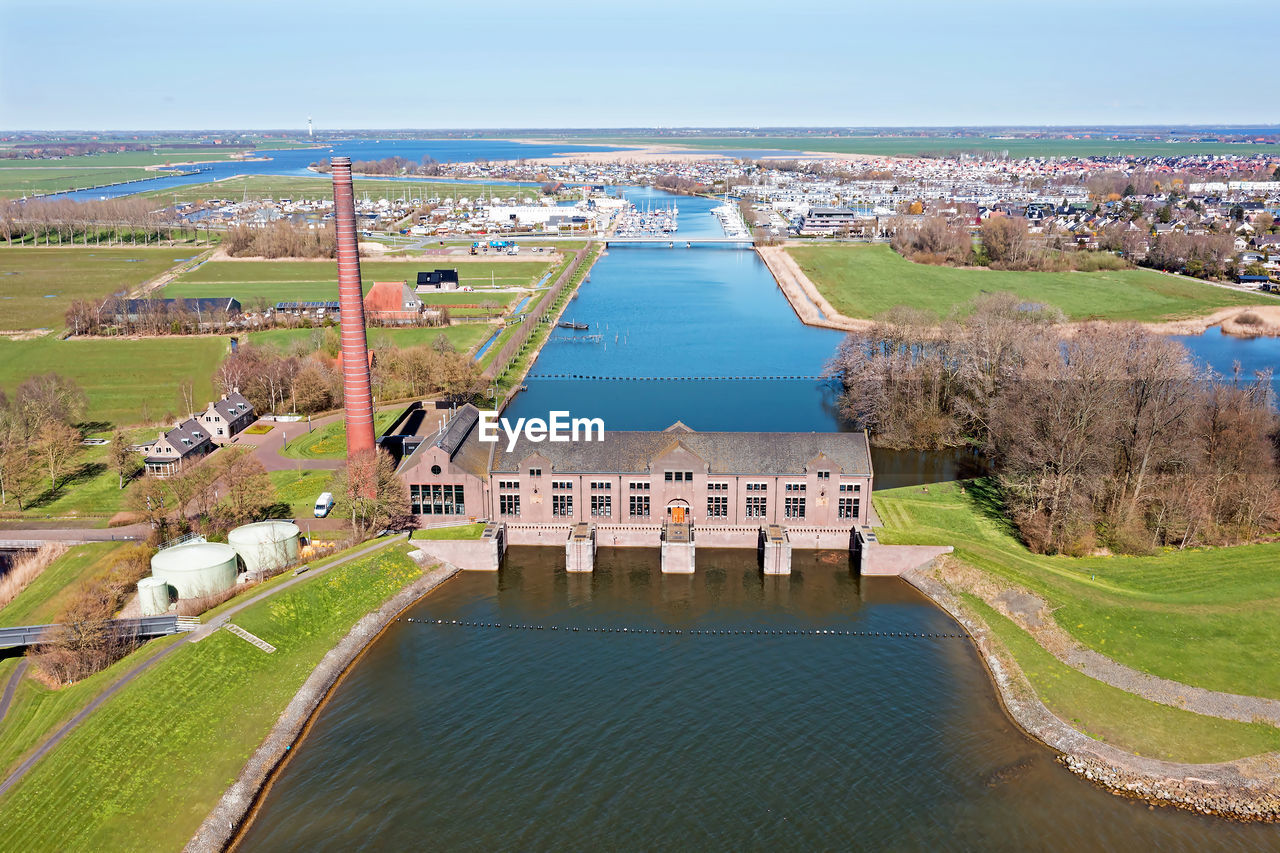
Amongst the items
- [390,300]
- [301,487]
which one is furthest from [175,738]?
[390,300]

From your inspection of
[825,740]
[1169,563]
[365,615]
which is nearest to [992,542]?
[1169,563]

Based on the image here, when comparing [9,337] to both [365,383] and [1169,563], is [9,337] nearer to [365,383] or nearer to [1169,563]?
[365,383]

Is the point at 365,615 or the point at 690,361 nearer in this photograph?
the point at 365,615

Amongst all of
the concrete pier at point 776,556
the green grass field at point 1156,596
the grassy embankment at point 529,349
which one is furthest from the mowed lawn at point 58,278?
the green grass field at point 1156,596

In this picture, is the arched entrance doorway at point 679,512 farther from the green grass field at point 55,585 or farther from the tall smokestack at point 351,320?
the green grass field at point 55,585

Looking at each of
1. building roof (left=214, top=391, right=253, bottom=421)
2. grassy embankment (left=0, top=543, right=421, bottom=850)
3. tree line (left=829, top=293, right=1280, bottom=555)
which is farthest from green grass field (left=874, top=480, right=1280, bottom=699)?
building roof (left=214, top=391, right=253, bottom=421)

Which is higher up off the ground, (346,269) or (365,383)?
(346,269)

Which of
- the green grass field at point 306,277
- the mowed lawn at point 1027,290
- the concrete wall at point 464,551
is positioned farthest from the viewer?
the green grass field at point 306,277
